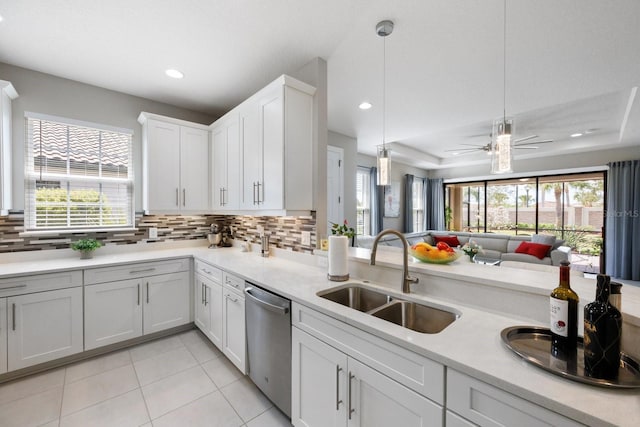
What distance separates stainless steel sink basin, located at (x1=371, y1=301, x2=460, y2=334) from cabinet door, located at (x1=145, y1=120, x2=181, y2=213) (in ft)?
8.92

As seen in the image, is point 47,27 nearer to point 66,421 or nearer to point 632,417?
point 66,421

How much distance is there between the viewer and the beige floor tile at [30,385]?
197 centimetres

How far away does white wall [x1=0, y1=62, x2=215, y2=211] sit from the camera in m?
2.49

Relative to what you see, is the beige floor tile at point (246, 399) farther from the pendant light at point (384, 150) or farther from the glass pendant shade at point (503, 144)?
the glass pendant shade at point (503, 144)

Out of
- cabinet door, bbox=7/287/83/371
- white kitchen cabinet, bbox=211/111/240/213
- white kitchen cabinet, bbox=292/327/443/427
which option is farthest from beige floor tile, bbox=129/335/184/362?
white kitchen cabinet, bbox=292/327/443/427

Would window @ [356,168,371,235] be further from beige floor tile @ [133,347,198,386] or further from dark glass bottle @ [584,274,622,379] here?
dark glass bottle @ [584,274,622,379]

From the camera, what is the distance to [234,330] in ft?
7.26

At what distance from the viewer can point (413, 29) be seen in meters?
2.03

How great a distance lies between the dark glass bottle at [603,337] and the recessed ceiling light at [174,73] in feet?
10.9

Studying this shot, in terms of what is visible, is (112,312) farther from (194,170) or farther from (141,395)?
(194,170)

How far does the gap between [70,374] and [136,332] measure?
0.52 metres

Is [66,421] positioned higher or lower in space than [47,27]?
lower

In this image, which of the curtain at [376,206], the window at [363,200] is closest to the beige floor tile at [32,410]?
→ the window at [363,200]

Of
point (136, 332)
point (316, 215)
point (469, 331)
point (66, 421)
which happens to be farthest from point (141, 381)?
point (469, 331)
